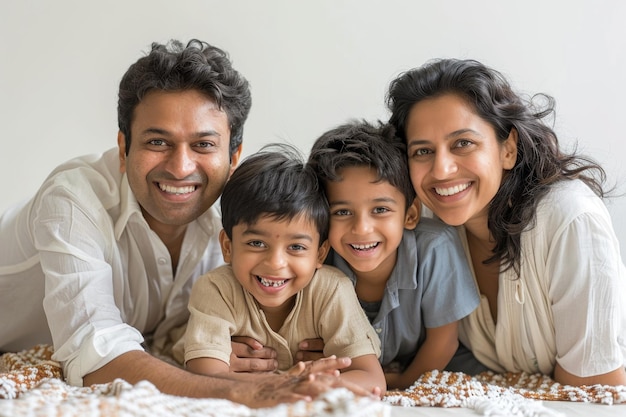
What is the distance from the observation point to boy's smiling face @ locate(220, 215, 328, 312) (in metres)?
1.79

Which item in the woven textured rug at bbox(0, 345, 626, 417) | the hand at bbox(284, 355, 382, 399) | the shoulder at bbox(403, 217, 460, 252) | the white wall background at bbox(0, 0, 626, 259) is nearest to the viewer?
the woven textured rug at bbox(0, 345, 626, 417)

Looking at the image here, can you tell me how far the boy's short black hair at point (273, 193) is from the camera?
1.79 m

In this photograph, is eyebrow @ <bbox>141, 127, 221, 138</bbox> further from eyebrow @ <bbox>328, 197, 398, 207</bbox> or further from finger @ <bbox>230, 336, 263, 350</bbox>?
finger @ <bbox>230, 336, 263, 350</bbox>

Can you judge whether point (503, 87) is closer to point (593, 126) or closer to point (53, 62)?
point (593, 126)

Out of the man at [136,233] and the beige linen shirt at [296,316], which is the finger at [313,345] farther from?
the man at [136,233]

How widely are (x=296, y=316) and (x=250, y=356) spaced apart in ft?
0.50

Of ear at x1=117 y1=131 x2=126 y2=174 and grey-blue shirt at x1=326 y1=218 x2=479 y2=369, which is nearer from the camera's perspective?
grey-blue shirt at x1=326 y1=218 x2=479 y2=369

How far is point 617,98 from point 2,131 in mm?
2368

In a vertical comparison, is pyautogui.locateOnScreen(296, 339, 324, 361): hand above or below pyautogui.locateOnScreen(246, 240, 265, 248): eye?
below

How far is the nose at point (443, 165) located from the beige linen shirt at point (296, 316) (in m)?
0.36

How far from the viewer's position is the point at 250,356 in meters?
1.88

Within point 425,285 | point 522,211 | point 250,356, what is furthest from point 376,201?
point 250,356

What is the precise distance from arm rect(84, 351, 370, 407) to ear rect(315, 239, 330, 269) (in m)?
→ 0.34

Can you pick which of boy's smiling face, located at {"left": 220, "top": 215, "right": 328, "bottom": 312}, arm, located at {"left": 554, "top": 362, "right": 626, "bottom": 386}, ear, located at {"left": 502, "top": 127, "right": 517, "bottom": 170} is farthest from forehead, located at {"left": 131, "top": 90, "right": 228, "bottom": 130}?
arm, located at {"left": 554, "top": 362, "right": 626, "bottom": 386}
